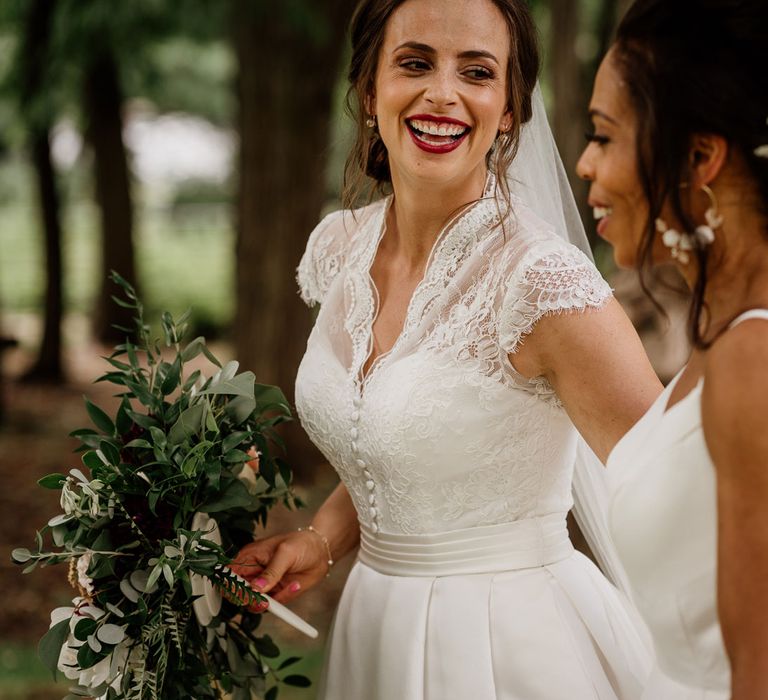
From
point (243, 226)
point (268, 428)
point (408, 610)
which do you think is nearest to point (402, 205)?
point (268, 428)

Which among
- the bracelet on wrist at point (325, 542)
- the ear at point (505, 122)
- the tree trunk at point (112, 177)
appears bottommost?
the tree trunk at point (112, 177)

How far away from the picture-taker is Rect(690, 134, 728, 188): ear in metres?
1.48

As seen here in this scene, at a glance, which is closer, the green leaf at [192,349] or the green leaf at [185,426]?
the green leaf at [185,426]

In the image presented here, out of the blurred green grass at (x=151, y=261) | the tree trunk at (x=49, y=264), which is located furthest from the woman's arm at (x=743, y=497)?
the blurred green grass at (x=151, y=261)

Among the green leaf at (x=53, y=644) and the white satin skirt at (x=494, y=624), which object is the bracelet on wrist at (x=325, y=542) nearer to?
the white satin skirt at (x=494, y=624)

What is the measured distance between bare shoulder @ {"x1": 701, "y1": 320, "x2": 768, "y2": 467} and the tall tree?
9.24 m

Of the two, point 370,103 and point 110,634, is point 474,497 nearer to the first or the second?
point 110,634

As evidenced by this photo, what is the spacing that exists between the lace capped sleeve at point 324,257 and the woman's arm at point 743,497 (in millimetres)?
1617

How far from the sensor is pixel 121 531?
7.12 ft

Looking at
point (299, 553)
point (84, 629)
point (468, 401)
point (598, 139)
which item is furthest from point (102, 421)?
point (598, 139)

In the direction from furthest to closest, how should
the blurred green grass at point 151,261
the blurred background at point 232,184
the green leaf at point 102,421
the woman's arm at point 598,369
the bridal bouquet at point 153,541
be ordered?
the blurred green grass at point 151,261 < the blurred background at point 232,184 < the green leaf at point 102,421 < the bridal bouquet at point 153,541 < the woman's arm at point 598,369

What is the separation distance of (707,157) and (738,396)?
1.21ft

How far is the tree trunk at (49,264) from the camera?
11.7m

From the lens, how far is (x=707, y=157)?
1501 mm
